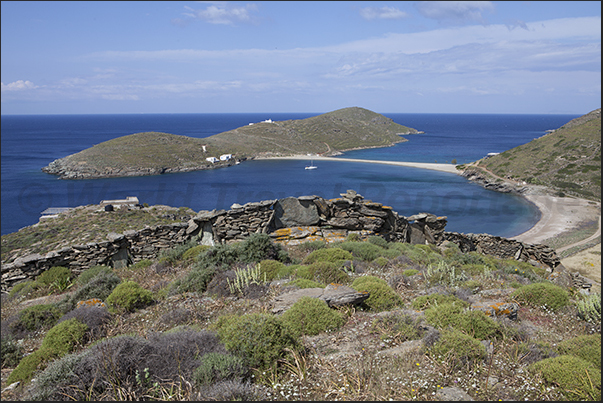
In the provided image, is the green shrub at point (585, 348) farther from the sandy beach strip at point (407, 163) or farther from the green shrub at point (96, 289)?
the sandy beach strip at point (407, 163)

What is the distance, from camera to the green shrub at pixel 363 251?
1145cm

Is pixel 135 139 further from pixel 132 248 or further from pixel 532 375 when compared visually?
pixel 532 375

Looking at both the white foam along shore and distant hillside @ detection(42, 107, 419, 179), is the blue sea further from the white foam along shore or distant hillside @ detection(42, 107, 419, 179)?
distant hillside @ detection(42, 107, 419, 179)

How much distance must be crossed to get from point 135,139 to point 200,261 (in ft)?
378

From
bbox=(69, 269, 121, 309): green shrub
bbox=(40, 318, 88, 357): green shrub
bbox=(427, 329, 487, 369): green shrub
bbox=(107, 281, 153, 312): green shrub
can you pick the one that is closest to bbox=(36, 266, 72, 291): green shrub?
bbox=(69, 269, 121, 309): green shrub

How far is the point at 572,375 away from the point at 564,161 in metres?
88.1

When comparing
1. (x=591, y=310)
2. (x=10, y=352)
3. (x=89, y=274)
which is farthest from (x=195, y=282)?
(x=591, y=310)

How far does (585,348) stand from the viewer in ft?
17.4

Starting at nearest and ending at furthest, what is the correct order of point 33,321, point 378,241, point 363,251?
point 33,321, point 363,251, point 378,241

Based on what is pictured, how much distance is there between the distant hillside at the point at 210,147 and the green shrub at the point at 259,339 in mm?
100379

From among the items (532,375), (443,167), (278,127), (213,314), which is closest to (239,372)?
(213,314)

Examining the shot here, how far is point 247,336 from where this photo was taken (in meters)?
5.08

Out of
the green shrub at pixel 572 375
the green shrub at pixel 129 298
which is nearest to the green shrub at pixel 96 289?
the green shrub at pixel 129 298

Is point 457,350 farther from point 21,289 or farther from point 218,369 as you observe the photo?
point 21,289
